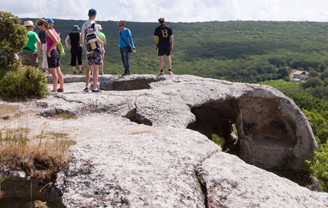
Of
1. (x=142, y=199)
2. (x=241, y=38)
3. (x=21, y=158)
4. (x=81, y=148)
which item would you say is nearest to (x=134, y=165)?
(x=142, y=199)

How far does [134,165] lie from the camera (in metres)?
3.11

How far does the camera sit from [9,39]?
A: 5934 mm

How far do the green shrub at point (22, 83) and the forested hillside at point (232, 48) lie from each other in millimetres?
39686

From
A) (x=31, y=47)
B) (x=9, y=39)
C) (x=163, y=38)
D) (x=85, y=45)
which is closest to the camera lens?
(x=9, y=39)

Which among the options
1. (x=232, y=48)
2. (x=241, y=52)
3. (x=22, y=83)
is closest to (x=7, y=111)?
(x=22, y=83)

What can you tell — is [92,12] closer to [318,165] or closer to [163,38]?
[163,38]

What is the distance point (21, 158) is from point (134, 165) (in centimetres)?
134

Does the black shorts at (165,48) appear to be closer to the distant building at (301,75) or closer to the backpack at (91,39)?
the backpack at (91,39)

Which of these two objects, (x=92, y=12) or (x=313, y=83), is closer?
(x=92, y=12)

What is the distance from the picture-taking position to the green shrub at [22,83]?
5668 mm

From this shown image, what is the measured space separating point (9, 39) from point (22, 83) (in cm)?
105

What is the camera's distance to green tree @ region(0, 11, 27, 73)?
227 inches

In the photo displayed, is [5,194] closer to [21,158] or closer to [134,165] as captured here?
[21,158]

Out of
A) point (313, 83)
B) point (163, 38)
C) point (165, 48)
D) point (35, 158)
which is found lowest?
point (35, 158)
